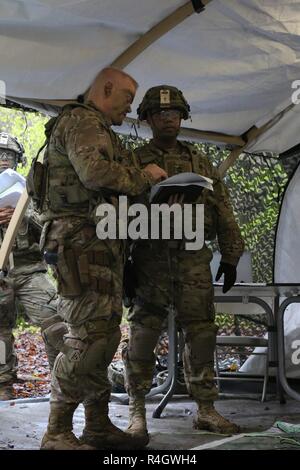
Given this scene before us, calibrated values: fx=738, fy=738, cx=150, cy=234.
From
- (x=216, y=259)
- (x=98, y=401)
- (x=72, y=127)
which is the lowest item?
(x=98, y=401)

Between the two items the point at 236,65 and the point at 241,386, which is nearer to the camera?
the point at 236,65

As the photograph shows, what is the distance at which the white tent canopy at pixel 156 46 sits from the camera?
4.51 meters

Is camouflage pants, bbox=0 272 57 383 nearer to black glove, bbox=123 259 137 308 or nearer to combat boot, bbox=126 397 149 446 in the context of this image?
black glove, bbox=123 259 137 308

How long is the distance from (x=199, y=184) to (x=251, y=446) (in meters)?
1.44

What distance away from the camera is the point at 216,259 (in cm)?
632

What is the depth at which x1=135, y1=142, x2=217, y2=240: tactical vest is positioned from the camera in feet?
15.1

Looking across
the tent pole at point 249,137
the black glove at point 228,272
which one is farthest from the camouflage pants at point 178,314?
the tent pole at point 249,137

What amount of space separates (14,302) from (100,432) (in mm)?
2466

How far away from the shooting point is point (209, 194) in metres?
4.67

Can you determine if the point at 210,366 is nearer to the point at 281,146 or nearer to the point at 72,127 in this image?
the point at 72,127

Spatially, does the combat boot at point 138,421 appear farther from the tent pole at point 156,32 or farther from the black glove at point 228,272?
the tent pole at point 156,32

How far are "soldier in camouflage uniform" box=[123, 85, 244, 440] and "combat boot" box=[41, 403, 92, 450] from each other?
79 cm

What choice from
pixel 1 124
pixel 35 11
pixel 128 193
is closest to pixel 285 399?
pixel 128 193

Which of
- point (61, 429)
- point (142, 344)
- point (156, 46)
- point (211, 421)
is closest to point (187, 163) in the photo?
point (156, 46)
